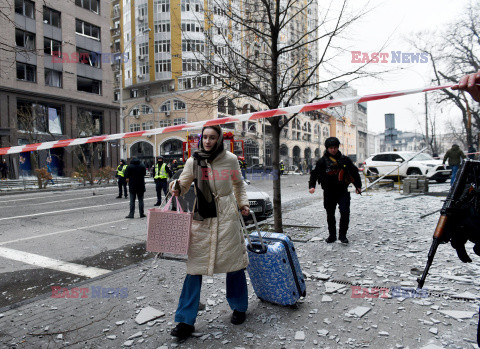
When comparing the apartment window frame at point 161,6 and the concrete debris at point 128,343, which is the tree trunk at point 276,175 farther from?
the apartment window frame at point 161,6

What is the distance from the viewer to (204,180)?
303 centimetres

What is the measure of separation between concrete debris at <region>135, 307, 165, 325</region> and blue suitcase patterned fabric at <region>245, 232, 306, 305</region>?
101 cm

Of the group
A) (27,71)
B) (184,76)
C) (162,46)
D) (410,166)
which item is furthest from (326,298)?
(162,46)

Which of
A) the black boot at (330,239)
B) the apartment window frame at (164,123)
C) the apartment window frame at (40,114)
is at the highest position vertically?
the apartment window frame at (164,123)

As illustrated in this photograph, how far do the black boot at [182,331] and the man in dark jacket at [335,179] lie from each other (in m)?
3.58

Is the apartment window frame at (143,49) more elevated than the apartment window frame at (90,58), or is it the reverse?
the apartment window frame at (143,49)

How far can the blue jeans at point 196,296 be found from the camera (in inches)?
116

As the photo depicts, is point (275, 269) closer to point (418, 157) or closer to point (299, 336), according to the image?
point (299, 336)

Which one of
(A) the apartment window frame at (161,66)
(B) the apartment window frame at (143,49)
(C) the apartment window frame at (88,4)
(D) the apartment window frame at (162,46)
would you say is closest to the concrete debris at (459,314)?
(C) the apartment window frame at (88,4)

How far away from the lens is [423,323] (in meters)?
3.02

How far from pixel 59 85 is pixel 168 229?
116 ft

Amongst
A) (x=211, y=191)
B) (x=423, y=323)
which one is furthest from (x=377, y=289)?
(x=211, y=191)

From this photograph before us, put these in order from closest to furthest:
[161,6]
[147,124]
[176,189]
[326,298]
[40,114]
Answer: [176,189]
[326,298]
[40,114]
[161,6]
[147,124]

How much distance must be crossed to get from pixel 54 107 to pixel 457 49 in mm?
34261
